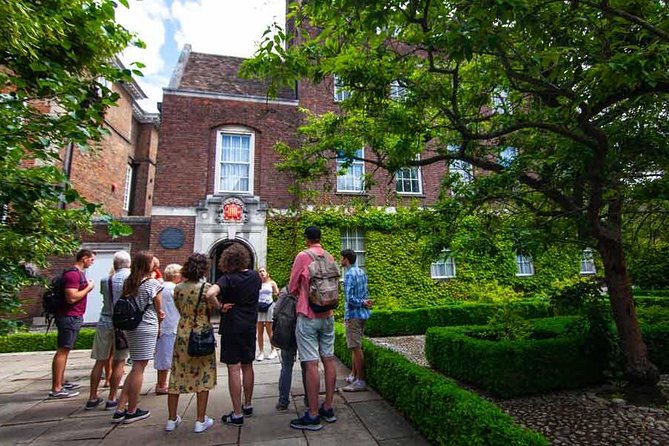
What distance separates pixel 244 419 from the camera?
4.08 meters

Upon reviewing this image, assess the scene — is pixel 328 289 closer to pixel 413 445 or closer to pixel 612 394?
pixel 413 445

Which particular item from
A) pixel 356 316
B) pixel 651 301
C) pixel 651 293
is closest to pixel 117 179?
pixel 356 316

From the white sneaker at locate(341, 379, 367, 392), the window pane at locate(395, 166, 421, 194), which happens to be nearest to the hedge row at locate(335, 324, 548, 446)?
the white sneaker at locate(341, 379, 367, 392)

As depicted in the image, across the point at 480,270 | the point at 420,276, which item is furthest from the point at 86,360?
the point at 480,270

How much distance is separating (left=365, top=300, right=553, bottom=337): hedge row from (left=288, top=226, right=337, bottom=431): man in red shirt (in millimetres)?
5840

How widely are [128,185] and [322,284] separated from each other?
18.3m

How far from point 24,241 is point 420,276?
1241 cm

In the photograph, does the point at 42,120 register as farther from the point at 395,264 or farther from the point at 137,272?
the point at 395,264

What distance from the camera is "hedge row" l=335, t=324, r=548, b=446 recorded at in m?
2.73

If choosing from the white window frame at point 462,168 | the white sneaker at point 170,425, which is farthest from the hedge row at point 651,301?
the white sneaker at point 170,425

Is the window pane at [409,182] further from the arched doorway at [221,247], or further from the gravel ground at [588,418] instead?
the gravel ground at [588,418]

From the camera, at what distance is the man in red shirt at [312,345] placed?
384 cm

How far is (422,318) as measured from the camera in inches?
404

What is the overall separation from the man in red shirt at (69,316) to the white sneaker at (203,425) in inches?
100
